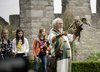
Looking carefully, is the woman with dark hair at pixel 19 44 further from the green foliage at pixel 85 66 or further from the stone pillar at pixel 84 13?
the stone pillar at pixel 84 13

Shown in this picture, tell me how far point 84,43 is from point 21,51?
11.3m

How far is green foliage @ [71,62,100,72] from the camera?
39.2ft

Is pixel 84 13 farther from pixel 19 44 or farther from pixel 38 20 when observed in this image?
pixel 19 44

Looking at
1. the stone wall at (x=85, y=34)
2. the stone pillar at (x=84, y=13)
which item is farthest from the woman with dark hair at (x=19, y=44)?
the stone pillar at (x=84, y=13)

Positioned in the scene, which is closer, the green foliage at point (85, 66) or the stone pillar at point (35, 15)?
the green foliage at point (85, 66)

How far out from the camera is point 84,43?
18688mm

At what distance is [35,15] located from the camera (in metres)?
18.2

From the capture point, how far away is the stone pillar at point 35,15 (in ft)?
59.6

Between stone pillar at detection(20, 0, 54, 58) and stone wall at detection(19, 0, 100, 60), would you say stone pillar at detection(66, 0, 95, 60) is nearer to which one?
stone wall at detection(19, 0, 100, 60)

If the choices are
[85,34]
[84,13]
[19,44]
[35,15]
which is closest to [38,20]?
[35,15]

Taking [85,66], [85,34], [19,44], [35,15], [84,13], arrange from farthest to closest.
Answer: [84,13] < [85,34] < [35,15] < [85,66] < [19,44]

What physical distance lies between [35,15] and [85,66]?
→ 659 centimetres

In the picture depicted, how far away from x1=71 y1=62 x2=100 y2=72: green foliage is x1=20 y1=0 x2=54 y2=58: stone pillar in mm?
6119

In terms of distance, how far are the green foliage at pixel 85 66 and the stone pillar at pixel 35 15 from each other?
6.12m
